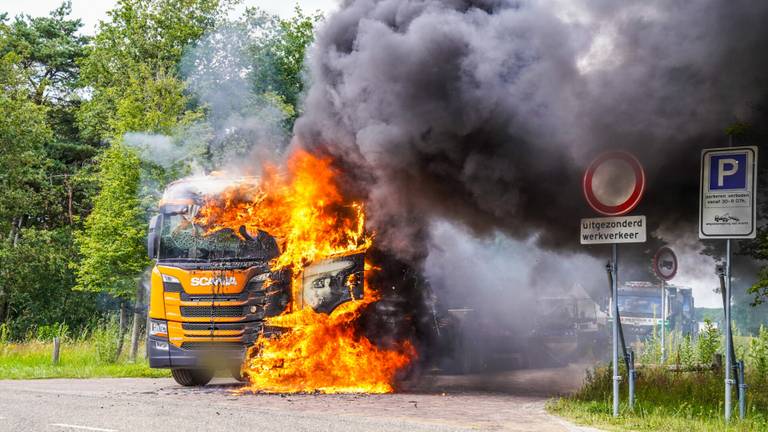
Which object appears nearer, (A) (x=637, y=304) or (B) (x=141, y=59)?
(B) (x=141, y=59)

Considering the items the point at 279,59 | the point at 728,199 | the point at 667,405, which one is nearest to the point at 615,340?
the point at 667,405

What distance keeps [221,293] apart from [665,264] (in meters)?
7.87

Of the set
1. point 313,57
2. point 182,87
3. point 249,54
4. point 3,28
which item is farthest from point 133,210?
point 3,28

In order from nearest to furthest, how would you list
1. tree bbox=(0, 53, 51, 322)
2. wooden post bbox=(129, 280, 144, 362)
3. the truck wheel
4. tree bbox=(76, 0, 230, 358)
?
the truck wheel < tree bbox=(76, 0, 230, 358) < wooden post bbox=(129, 280, 144, 362) < tree bbox=(0, 53, 51, 322)

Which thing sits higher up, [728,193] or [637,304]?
[728,193]

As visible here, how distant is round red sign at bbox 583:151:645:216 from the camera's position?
9.98 metres

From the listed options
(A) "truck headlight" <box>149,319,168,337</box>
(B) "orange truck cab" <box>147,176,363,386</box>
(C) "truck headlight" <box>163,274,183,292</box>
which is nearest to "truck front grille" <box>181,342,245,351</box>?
(B) "orange truck cab" <box>147,176,363,386</box>

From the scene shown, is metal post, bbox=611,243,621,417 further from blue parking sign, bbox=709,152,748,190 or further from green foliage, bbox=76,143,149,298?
green foliage, bbox=76,143,149,298

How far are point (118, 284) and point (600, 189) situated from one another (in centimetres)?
1724

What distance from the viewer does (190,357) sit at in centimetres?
1367

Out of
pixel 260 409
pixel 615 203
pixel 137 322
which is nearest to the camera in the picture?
pixel 615 203

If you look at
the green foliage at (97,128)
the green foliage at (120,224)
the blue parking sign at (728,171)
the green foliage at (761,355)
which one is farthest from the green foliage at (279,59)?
the blue parking sign at (728,171)

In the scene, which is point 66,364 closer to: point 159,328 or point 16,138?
point 159,328

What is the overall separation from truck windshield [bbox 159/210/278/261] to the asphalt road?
6.89 ft
